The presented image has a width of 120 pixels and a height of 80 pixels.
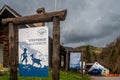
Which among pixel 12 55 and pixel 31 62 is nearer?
pixel 31 62

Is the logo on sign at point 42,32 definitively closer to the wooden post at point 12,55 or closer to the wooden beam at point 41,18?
the wooden beam at point 41,18

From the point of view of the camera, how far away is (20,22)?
40.7 feet

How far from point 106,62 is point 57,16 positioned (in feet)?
315

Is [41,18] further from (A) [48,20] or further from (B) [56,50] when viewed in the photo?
(B) [56,50]

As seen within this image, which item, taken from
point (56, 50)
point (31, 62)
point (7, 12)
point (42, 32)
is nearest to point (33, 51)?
point (31, 62)

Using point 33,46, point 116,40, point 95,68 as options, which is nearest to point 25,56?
point 33,46

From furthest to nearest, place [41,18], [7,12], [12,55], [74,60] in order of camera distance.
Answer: [7,12] → [74,60] → [12,55] → [41,18]

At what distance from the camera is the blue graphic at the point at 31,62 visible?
1177cm

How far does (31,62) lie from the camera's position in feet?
39.6

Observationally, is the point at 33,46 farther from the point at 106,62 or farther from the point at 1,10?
the point at 106,62

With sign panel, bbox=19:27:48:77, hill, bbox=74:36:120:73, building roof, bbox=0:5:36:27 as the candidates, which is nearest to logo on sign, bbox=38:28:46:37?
sign panel, bbox=19:27:48:77

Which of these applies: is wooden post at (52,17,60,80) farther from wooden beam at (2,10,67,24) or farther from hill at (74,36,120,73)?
hill at (74,36,120,73)

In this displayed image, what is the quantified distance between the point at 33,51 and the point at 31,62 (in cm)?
37

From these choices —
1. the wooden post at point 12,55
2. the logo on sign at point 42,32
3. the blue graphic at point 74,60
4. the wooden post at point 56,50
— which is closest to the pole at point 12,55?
the wooden post at point 12,55
